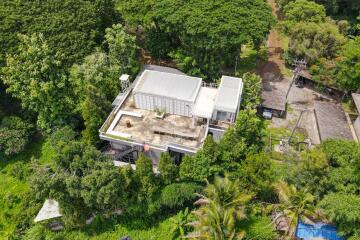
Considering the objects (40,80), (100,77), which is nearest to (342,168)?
(100,77)

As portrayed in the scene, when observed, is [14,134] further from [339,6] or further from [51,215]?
[339,6]

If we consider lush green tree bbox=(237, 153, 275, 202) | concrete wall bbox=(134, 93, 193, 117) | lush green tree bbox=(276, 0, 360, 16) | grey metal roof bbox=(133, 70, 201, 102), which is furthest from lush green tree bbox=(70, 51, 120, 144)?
lush green tree bbox=(276, 0, 360, 16)

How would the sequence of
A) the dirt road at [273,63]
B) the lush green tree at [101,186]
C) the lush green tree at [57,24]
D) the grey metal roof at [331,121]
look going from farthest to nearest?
the dirt road at [273,63], the lush green tree at [57,24], the grey metal roof at [331,121], the lush green tree at [101,186]

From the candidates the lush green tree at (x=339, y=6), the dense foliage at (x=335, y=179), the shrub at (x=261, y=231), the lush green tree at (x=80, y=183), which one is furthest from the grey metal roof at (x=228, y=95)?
the lush green tree at (x=339, y=6)

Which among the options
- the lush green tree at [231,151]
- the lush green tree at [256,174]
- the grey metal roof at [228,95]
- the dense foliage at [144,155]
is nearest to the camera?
the dense foliage at [144,155]

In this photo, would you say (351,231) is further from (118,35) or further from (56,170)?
(118,35)

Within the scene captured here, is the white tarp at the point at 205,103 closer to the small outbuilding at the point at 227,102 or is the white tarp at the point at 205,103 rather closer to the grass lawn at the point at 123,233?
the small outbuilding at the point at 227,102

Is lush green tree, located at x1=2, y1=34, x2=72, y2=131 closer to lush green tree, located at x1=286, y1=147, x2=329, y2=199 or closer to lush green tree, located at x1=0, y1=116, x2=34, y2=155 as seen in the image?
lush green tree, located at x1=0, y1=116, x2=34, y2=155
